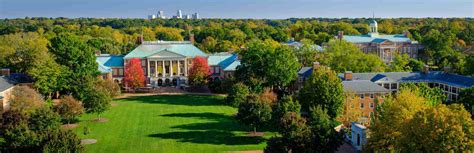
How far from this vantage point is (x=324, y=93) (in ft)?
178

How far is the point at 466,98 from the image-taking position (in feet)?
176

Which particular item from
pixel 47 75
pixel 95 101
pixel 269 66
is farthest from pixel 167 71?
pixel 95 101

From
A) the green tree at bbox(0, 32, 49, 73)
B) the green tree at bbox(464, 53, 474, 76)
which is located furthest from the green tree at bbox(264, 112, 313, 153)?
the green tree at bbox(0, 32, 49, 73)

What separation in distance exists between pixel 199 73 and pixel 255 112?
3688 cm

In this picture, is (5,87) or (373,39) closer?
(5,87)

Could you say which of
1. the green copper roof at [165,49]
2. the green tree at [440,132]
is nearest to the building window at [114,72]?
the green copper roof at [165,49]

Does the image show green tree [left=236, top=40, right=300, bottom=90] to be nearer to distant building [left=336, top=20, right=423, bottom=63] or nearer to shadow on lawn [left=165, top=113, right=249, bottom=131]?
shadow on lawn [left=165, top=113, right=249, bottom=131]

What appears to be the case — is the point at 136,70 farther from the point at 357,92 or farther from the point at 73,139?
the point at 73,139

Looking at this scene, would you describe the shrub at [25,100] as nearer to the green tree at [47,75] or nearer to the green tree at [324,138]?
the green tree at [47,75]

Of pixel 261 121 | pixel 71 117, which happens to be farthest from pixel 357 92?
pixel 71 117

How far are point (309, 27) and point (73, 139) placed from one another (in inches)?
5381

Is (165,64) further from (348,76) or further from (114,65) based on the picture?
(348,76)

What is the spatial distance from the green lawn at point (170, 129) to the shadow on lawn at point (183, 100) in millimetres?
141

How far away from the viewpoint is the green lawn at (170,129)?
46.4m
